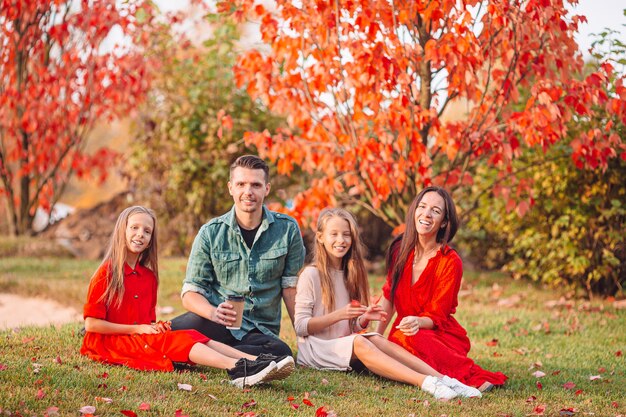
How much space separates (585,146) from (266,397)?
342 centimetres

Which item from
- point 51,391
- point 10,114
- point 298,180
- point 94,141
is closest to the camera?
point 51,391

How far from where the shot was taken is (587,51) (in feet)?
19.5

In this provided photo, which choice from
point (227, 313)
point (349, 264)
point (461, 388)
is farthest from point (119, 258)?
point (461, 388)

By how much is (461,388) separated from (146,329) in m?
1.63

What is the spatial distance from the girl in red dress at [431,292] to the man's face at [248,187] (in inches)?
34.6

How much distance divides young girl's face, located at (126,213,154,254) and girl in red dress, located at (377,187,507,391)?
4.64 ft

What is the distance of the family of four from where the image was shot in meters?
4.04

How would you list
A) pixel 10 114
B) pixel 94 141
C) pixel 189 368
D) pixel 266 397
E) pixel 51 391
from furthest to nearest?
pixel 94 141 → pixel 10 114 → pixel 189 368 → pixel 266 397 → pixel 51 391

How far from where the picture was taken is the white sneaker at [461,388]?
3855mm

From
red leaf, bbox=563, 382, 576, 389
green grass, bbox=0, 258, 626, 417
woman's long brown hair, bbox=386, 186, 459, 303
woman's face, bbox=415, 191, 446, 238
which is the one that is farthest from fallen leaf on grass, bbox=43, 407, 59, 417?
red leaf, bbox=563, 382, 576, 389

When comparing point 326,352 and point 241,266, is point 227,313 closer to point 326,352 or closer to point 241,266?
point 241,266

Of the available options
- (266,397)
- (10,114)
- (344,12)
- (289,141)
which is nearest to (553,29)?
(344,12)

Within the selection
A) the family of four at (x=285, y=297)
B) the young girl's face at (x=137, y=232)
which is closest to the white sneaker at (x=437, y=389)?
the family of four at (x=285, y=297)

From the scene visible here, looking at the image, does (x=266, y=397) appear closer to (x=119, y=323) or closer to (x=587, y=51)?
(x=119, y=323)
